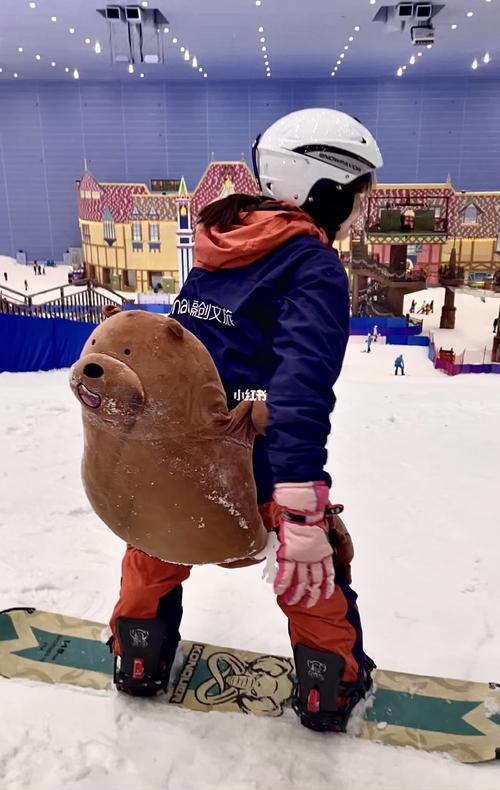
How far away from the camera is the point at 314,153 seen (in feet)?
4.58

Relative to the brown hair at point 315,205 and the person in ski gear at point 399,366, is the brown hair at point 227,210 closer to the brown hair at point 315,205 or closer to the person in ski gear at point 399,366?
the brown hair at point 315,205

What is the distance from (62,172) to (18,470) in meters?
14.7

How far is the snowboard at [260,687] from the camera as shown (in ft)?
4.92

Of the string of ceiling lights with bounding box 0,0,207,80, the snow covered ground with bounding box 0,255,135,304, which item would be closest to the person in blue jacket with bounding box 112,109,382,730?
the string of ceiling lights with bounding box 0,0,207,80

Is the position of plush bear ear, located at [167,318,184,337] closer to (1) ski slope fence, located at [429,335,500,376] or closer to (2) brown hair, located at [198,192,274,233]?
(2) brown hair, located at [198,192,274,233]

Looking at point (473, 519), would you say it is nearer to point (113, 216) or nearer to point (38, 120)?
point (113, 216)

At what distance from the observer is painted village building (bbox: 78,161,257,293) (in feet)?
37.0

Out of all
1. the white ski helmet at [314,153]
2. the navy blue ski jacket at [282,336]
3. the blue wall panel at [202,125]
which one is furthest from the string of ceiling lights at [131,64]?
the navy blue ski jacket at [282,336]

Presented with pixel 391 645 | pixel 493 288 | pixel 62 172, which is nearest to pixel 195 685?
pixel 391 645

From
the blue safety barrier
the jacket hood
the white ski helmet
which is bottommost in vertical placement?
the blue safety barrier


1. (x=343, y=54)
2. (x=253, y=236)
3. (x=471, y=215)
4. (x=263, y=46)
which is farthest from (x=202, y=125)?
(x=253, y=236)

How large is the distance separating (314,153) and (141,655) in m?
1.37

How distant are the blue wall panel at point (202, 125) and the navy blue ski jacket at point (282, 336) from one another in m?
15.1

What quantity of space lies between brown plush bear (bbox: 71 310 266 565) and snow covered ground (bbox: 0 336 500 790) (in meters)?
0.52
